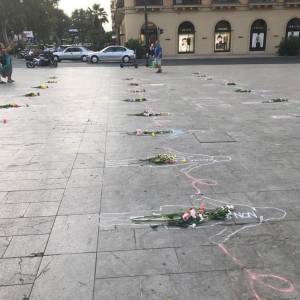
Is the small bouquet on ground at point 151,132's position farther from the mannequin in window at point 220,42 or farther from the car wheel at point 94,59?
the mannequin in window at point 220,42

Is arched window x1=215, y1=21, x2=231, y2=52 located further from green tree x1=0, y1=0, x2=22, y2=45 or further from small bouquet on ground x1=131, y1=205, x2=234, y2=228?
small bouquet on ground x1=131, y1=205, x2=234, y2=228

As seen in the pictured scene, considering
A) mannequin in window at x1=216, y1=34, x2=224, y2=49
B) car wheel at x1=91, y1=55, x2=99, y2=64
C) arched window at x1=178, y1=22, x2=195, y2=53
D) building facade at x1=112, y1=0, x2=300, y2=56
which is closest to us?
car wheel at x1=91, y1=55, x2=99, y2=64

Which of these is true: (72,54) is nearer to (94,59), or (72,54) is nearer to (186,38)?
(94,59)

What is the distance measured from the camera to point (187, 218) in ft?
15.4

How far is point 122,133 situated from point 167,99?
5337 mm

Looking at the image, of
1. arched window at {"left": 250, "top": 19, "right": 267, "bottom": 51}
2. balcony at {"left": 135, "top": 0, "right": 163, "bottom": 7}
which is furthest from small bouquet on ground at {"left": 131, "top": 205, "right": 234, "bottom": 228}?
arched window at {"left": 250, "top": 19, "right": 267, "bottom": 51}

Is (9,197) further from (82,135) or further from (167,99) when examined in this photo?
(167,99)

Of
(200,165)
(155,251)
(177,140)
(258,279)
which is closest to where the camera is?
(258,279)

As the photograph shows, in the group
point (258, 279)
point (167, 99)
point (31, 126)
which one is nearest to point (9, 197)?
point (258, 279)

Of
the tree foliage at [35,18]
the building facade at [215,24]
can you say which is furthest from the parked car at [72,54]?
the tree foliage at [35,18]

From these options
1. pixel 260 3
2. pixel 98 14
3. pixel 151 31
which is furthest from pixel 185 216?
pixel 98 14

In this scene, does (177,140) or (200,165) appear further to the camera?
(177,140)

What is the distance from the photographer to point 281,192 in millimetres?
5473

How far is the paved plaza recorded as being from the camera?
3562 millimetres
